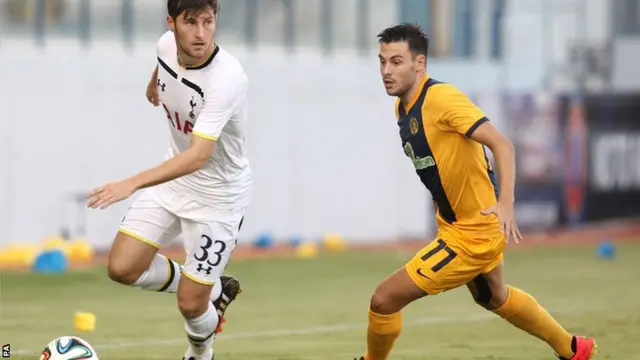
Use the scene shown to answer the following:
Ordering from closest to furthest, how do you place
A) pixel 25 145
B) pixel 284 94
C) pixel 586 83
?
pixel 25 145, pixel 284 94, pixel 586 83

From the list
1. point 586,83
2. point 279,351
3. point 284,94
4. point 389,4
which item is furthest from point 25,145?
point 279,351

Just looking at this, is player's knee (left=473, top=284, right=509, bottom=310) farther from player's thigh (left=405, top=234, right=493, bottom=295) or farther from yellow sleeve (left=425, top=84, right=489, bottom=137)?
yellow sleeve (left=425, top=84, right=489, bottom=137)

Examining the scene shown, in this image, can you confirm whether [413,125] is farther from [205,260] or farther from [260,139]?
[260,139]

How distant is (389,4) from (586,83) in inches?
171

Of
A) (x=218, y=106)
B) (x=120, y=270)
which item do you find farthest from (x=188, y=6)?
(x=120, y=270)

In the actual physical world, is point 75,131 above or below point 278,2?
below

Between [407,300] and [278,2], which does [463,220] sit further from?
[278,2]

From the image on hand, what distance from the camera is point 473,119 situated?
8.20 m

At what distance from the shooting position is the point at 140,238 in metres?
8.84

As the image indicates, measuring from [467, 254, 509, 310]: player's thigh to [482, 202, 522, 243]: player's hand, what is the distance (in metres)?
0.68

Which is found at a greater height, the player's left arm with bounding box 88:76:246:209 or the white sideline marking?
the player's left arm with bounding box 88:76:246:209

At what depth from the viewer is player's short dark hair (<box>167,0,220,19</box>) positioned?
823 cm

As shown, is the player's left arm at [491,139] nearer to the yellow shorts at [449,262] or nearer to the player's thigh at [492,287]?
the yellow shorts at [449,262]

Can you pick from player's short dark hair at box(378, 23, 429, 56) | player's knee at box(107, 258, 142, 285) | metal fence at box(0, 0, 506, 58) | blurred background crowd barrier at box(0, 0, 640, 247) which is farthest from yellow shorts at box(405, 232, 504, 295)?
metal fence at box(0, 0, 506, 58)
